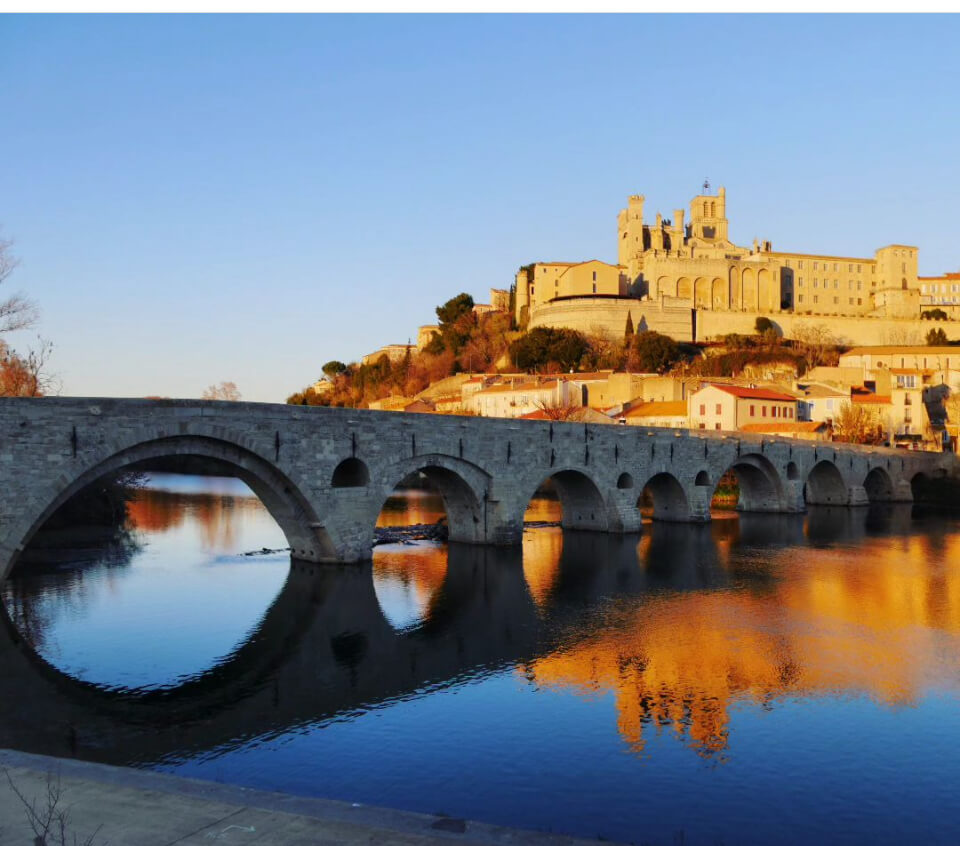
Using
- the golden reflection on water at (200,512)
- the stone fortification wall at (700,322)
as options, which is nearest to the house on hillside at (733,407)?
the golden reflection on water at (200,512)

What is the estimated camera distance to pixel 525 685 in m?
15.7

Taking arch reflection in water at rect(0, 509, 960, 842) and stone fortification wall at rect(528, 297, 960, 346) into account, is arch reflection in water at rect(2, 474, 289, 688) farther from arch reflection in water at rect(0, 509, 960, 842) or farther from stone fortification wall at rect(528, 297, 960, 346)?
stone fortification wall at rect(528, 297, 960, 346)

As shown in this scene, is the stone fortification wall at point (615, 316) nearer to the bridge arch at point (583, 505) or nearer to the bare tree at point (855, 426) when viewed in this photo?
the bare tree at point (855, 426)

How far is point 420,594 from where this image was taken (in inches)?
920

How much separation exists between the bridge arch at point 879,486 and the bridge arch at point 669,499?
862 inches

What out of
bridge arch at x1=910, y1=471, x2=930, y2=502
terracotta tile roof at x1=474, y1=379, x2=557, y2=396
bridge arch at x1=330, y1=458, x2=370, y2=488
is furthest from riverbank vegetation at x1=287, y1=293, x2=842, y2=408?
bridge arch at x1=330, y1=458, x2=370, y2=488

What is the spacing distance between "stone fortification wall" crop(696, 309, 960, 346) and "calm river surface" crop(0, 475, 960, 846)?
72.8 meters

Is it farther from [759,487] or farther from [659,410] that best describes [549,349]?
[759,487]

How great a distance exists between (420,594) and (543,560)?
7037 millimetres

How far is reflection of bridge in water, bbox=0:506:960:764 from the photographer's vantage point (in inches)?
538

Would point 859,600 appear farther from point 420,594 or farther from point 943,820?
point 943,820

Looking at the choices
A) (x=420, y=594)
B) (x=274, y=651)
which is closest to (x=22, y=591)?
(x=274, y=651)

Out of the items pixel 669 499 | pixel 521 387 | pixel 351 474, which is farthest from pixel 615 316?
pixel 351 474

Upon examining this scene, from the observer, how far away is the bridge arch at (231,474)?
18047 millimetres
